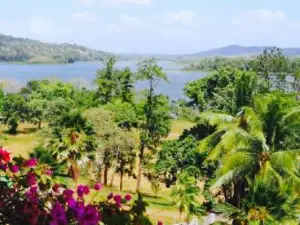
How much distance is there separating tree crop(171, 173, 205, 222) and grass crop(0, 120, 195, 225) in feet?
9.84

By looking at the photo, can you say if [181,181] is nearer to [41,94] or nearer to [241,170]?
[241,170]

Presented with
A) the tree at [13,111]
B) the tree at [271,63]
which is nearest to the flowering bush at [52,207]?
the tree at [13,111]

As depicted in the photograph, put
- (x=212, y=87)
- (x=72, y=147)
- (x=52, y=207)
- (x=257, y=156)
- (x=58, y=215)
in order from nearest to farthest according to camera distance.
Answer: (x=58, y=215) < (x=52, y=207) < (x=257, y=156) < (x=72, y=147) < (x=212, y=87)

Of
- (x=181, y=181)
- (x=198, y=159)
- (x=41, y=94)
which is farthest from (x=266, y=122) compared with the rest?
(x=41, y=94)

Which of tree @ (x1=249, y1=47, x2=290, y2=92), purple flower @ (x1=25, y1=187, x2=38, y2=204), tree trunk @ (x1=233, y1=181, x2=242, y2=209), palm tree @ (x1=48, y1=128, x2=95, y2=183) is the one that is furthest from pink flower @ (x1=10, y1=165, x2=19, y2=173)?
tree @ (x1=249, y1=47, x2=290, y2=92)

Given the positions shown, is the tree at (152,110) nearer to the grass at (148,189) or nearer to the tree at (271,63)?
the grass at (148,189)

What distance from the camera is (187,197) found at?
91.6 feet

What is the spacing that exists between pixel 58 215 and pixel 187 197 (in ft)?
74.9

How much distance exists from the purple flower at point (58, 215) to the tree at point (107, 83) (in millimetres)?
67126

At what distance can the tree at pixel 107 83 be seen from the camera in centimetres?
7275

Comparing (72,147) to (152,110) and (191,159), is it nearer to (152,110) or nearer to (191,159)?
(191,159)

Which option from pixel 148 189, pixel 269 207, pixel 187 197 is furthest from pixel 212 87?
pixel 269 207

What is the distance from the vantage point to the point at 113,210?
6234mm

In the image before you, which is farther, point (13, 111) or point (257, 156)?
point (13, 111)
